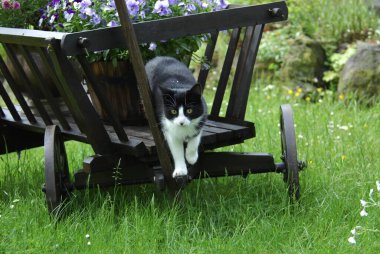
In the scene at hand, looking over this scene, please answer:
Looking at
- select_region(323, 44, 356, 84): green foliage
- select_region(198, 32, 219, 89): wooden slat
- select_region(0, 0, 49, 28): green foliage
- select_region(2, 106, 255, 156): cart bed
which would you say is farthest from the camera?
select_region(323, 44, 356, 84): green foliage

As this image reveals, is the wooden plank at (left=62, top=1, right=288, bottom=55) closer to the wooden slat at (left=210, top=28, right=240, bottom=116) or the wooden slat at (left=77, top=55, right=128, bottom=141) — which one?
the wooden slat at (left=77, top=55, right=128, bottom=141)

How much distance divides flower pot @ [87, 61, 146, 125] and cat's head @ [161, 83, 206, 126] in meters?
0.40

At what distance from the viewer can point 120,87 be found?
139 inches

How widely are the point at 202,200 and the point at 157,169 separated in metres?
0.45

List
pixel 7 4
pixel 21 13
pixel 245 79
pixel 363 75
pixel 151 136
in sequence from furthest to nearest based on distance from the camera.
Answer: pixel 363 75 < pixel 21 13 < pixel 7 4 < pixel 245 79 < pixel 151 136

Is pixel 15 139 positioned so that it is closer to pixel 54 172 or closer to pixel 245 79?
pixel 54 172

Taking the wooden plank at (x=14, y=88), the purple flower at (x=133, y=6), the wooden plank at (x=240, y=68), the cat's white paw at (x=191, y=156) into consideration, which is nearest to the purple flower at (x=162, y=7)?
the purple flower at (x=133, y=6)

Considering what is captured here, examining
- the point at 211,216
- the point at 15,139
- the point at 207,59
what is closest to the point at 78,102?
the point at 211,216

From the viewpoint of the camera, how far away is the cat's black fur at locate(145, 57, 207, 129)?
316cm

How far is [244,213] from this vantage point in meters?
3.38

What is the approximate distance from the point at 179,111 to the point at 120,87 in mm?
487

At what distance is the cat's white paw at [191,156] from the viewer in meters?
3.29

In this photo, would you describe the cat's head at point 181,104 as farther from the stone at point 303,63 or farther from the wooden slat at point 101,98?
the stone at point 303,63

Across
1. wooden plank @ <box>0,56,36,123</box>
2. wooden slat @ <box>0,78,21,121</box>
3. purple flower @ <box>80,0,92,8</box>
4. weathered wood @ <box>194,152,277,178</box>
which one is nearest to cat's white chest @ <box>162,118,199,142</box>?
weathered wood @ <box>194,152,277,178</box>
